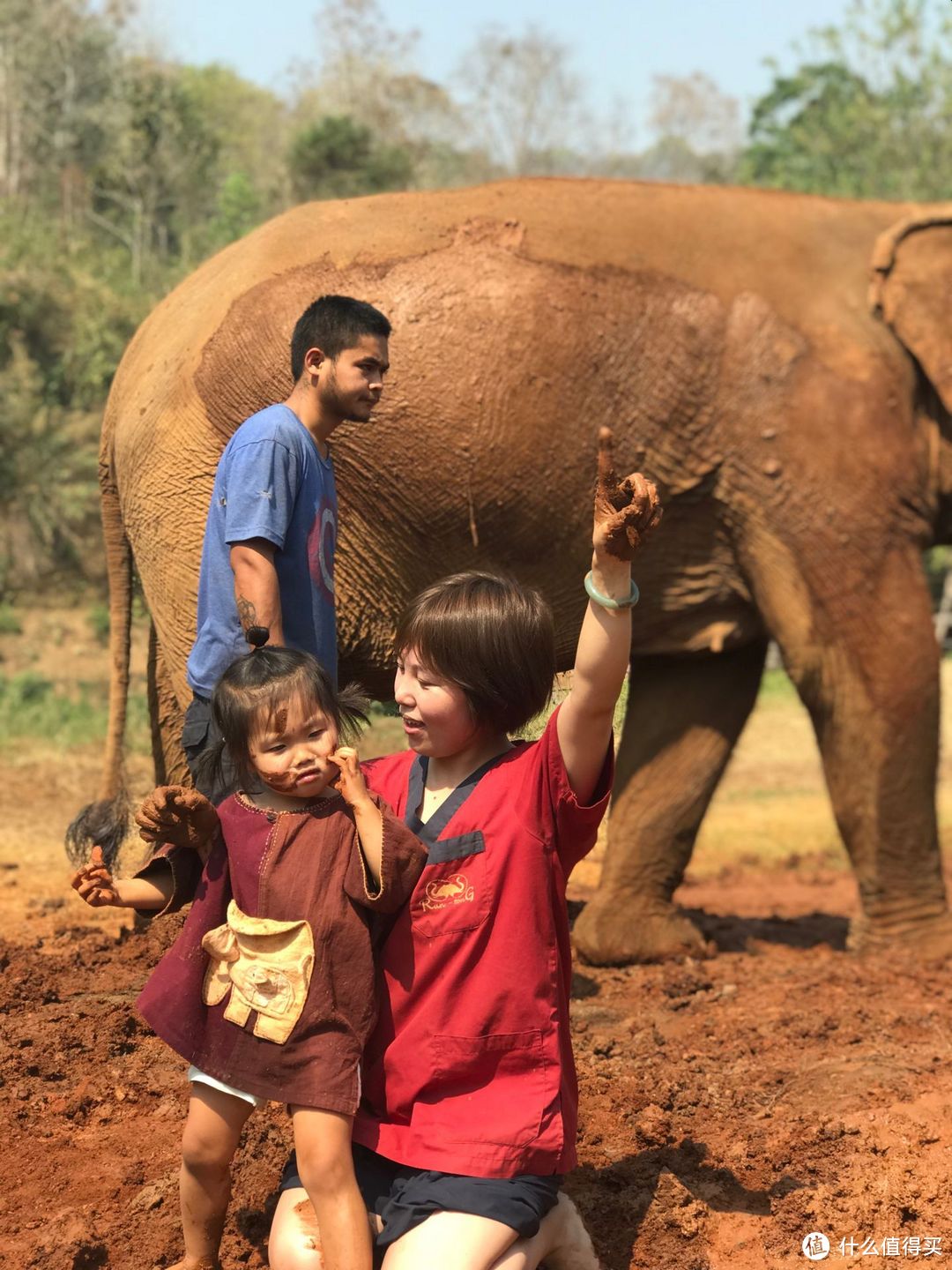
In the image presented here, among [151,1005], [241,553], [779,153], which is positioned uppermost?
[779,153]

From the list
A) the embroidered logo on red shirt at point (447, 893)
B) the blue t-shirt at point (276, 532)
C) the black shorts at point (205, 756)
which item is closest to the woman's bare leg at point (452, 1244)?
the embroidered logo on red shirt at point (447, 893)


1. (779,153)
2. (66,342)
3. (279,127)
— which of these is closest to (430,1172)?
(66,342)

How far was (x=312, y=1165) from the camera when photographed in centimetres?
269

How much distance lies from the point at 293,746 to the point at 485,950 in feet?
1.65

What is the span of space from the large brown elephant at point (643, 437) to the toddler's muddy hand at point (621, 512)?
2579 millimetres

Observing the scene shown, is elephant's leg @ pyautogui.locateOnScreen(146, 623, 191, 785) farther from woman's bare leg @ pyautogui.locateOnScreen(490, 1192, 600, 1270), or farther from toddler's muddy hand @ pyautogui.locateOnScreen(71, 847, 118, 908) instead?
woman's bare leg @ pyautogui.locateOnScreen(490, 1192, 600, 1270)

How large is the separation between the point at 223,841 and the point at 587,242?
10.6 feet

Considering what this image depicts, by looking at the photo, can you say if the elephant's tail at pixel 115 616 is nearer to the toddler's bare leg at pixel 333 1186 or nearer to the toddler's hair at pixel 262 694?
the toddler's hair at pixel 262 694

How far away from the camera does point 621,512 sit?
253 centimetres

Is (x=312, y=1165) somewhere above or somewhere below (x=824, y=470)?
below

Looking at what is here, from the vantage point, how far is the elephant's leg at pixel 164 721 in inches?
202

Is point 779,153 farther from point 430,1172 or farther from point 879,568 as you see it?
point 430,1172

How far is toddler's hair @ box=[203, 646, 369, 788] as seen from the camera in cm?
277

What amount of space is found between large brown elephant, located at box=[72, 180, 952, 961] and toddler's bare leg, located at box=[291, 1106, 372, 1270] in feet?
7.89
